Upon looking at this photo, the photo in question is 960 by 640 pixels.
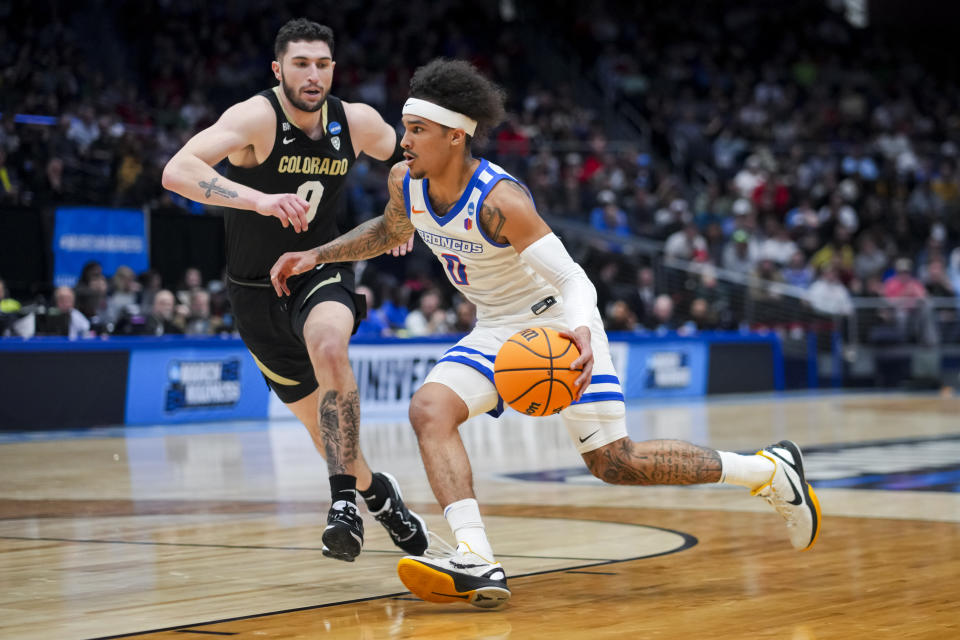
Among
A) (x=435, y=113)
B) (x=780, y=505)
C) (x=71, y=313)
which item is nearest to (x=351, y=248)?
(x=435, y=113)

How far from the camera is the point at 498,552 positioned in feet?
19.5

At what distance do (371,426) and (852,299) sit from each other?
1141 cm

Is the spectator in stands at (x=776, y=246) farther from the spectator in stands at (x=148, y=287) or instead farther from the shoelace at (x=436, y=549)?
the shoelace at (x=436, y=549)

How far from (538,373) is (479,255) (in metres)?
0.64

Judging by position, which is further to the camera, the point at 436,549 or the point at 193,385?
the point at 193,385

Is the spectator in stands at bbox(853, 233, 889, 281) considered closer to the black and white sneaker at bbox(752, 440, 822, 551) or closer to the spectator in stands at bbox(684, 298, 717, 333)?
the spectator in stands at bbox(684, 298, 717, 333)

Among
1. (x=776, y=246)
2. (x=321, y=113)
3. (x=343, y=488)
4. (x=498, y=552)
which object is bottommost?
(x=498, y=552)

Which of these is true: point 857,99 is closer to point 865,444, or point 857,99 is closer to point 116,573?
point 865,444

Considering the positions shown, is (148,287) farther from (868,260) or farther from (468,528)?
(868,260)

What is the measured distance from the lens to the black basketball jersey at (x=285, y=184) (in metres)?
5.99

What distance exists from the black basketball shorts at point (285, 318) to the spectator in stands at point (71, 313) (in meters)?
8.01

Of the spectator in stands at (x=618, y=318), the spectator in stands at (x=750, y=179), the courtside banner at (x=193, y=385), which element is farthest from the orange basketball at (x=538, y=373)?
the spectator in stands at (x=750, y=179)

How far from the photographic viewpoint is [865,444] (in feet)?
39.2

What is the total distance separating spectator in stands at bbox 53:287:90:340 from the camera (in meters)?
13.7
